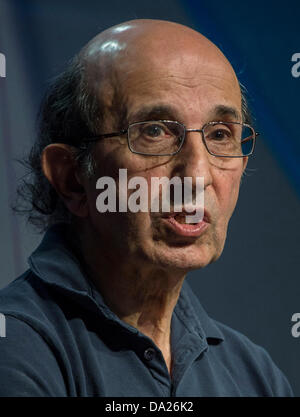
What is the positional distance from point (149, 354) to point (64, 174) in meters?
0.45

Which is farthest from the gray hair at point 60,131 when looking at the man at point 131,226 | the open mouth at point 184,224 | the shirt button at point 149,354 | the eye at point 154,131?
the shirt button at point 149,354

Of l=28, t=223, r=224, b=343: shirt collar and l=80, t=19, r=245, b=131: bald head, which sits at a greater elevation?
l=80, t=19, r=245, b=131: bald head

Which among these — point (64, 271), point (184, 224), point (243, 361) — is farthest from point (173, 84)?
point (243, 361)

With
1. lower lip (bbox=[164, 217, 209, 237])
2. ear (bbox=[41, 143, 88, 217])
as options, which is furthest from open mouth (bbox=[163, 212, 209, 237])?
ear (bbox=[41, 143, 88, 217])

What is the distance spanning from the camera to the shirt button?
1271 mm

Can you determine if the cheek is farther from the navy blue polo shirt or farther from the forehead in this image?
the navy blue polo shirt

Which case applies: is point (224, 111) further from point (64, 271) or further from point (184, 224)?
point (64, 271)

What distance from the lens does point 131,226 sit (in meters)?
1.27

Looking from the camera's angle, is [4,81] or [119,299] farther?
[4,81]

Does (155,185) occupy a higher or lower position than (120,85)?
lower

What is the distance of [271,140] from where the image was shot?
1801 mm

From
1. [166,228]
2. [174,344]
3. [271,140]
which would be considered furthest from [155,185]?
[271,140]

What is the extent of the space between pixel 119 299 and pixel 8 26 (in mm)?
834
